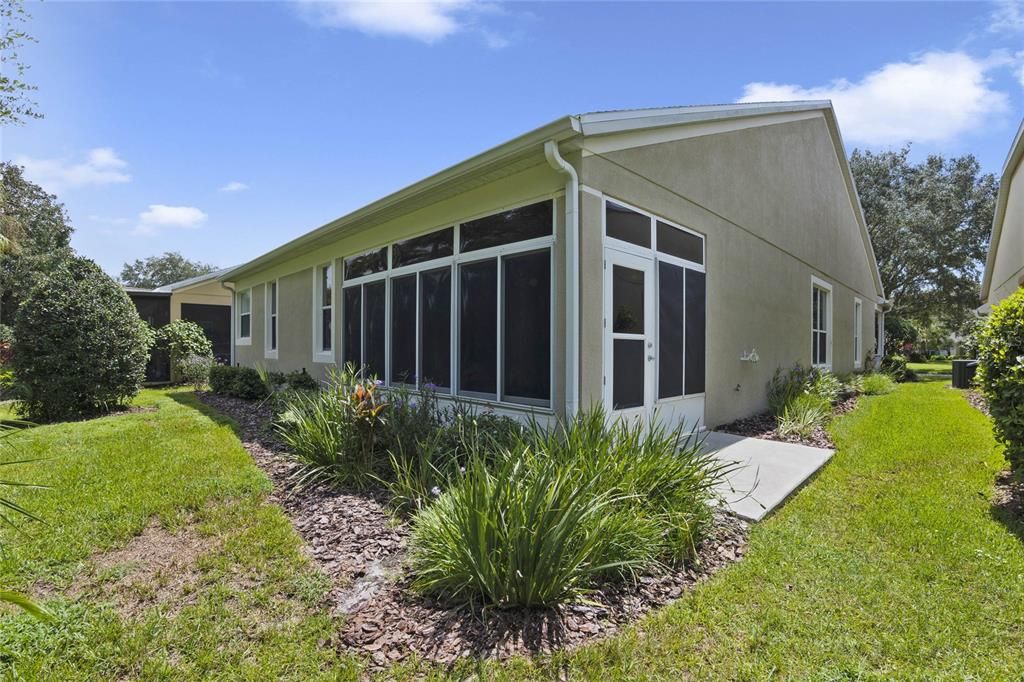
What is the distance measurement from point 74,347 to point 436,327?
6.44m

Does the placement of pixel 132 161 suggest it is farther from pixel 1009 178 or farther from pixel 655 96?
pixel 1009 178

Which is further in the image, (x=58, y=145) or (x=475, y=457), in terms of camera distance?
(x=58, y=145)

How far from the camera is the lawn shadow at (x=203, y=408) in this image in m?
7.61

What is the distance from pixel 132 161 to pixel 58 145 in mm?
1546

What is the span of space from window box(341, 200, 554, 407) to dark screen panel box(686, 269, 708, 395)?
227cm

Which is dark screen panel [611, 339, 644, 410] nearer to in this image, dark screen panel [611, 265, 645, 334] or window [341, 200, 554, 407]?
dark screen panel [611, 265, 645, 334]

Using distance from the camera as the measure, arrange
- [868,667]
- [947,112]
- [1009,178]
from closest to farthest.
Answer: [868,667]
[947,112]
[1009,178]

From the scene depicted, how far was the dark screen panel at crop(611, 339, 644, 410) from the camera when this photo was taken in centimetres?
542

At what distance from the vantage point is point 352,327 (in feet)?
29.2

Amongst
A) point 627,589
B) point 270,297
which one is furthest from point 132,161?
point 627,589

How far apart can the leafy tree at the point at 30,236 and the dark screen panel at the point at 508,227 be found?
24456mm

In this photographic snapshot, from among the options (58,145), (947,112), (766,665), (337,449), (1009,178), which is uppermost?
(947,112)

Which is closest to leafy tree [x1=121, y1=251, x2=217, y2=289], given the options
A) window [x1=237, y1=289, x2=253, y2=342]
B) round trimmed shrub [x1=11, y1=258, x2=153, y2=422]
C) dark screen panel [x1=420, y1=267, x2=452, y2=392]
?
window [x1=237, y1=289, x2=253, y2=342]

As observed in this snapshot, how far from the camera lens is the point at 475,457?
3.22m
